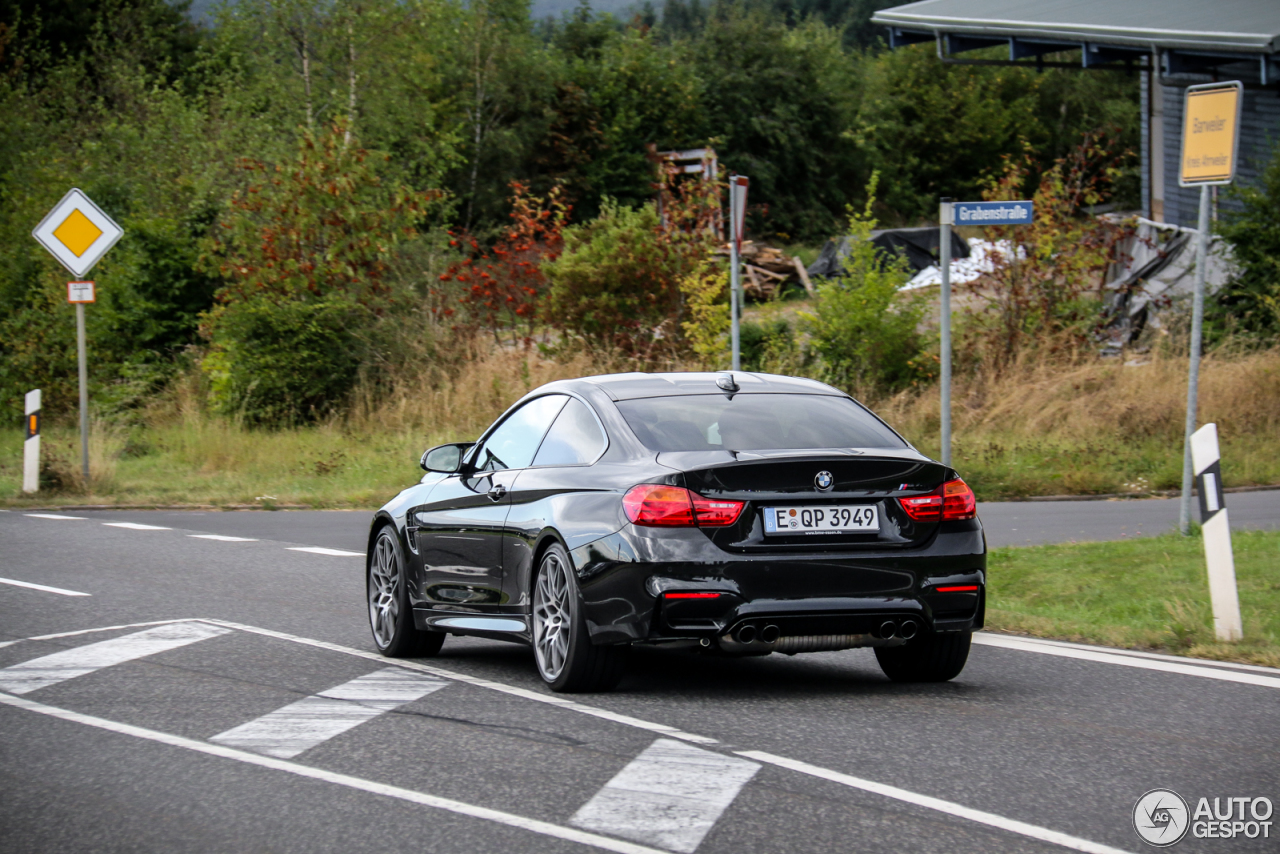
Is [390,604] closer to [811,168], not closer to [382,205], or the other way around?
[382,205]

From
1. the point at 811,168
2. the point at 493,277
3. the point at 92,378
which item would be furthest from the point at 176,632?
the point at 811,168

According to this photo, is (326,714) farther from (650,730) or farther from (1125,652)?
(1125,652)

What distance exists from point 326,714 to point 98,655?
2.42 meters

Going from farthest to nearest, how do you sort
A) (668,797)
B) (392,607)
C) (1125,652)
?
(392,607)
(1125,652)
(668,797)

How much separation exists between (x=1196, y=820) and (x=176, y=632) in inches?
252

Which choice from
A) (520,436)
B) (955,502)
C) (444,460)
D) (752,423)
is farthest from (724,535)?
(444,460)

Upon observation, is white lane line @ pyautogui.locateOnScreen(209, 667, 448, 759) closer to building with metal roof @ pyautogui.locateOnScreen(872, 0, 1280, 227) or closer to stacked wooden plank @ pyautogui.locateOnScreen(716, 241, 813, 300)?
building with metal roof @ pyautogui.locateOnScreen(872, 0, 1280, 227)

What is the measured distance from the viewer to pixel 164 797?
5.41 m

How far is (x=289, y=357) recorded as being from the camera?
2659 cm

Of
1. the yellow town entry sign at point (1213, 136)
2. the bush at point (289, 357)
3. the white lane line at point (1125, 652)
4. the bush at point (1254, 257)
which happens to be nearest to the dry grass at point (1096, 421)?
the bush at point (1254, 257)

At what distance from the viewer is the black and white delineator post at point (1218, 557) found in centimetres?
841

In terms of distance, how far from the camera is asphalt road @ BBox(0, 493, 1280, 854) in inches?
192

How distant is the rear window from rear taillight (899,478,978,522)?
38 centimetres

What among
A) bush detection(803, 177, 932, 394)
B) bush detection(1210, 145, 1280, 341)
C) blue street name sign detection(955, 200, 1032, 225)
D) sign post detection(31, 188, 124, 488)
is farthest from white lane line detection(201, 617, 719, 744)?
bush detection(1210, 145, 1280, 341)
